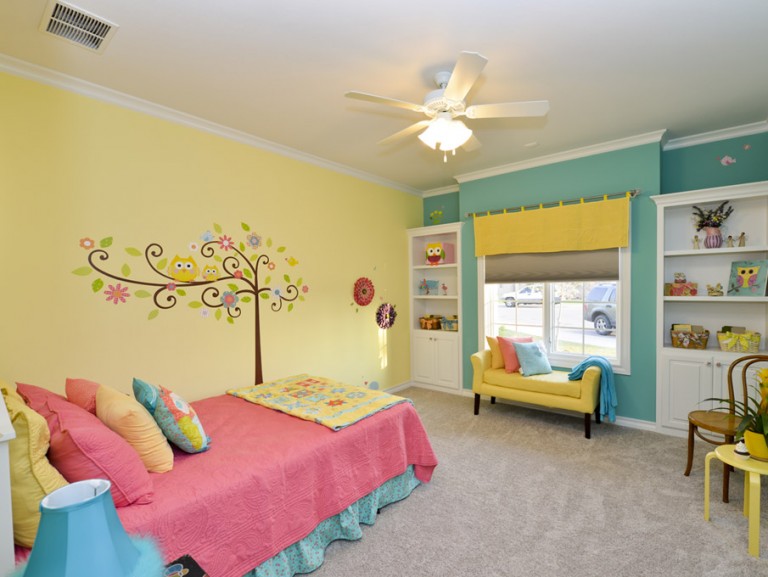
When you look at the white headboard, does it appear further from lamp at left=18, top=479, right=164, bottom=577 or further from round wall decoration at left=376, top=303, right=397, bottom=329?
round wall decoration at left=376, top=303, right=397, bottom=329

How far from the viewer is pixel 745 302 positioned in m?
3.26

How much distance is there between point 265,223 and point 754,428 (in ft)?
11.8

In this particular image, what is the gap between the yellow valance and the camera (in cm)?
357

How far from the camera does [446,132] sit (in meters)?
2.31

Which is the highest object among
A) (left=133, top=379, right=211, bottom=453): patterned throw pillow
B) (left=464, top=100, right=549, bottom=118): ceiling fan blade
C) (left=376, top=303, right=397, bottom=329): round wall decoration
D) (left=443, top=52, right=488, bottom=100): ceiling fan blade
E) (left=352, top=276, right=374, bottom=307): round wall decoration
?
(left=443, top=52, right=488, bottom=100): ceiling fan blade

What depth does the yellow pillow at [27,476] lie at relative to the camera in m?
1.19

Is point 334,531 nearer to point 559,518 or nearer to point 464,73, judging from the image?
point 559,518

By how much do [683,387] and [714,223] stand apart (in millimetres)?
1441

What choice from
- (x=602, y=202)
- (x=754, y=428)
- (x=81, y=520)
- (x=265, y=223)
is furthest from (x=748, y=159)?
(x=81, y=520)

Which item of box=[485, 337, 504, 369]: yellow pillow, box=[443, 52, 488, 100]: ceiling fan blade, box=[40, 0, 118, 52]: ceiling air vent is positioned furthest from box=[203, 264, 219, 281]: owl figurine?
box=[485, 337, 504, 369]: yellow pillow

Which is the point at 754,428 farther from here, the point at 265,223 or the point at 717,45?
the point at 265,223

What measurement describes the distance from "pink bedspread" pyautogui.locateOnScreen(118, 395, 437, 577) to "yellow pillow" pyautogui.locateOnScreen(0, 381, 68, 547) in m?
0.27

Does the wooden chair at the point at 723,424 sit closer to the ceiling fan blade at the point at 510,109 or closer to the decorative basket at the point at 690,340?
the decorative basket at the point at 690,340

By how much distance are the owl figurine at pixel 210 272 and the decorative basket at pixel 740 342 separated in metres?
4.23
